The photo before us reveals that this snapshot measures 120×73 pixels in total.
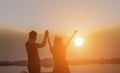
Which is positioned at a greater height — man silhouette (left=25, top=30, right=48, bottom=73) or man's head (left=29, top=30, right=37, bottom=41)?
man's head (left=29, top=30, right=37, bottom=41)

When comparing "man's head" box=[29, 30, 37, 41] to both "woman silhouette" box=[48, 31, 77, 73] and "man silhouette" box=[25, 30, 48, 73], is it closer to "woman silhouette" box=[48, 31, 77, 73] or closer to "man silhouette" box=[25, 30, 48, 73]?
"man silhouette" box=[25, 30, 48, 73]

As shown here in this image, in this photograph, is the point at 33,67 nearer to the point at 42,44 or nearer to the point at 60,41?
the point at 42,44

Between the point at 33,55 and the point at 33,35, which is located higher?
the point at 33,35

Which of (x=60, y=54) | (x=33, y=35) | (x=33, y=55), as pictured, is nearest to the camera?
(x=33, y=35)

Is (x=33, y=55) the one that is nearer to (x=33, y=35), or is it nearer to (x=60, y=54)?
(x=33, y=35)

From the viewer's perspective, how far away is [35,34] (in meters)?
11.6

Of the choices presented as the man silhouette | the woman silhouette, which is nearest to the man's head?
the man silhouette

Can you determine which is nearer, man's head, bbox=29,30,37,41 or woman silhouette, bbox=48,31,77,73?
man's head, bbox=29,30,37,41

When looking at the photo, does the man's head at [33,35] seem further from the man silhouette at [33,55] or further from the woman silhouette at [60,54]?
the woman silhouette at [60,54]

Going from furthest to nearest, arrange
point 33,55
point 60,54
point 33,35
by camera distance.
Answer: point 60,54 → point 33,55 → point 33,35

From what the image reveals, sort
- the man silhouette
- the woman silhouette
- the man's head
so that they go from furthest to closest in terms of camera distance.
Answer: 1. the woman silhouette
2. the man silhouette
3. the man's head

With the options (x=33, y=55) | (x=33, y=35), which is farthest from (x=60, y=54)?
(x=33, y=35)

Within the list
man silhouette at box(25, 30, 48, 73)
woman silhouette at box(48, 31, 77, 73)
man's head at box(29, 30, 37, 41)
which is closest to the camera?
man's head at box(29, 30, 37, 41)

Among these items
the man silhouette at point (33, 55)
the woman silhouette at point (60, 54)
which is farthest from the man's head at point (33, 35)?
the woman silhouette at point (60, 54)
